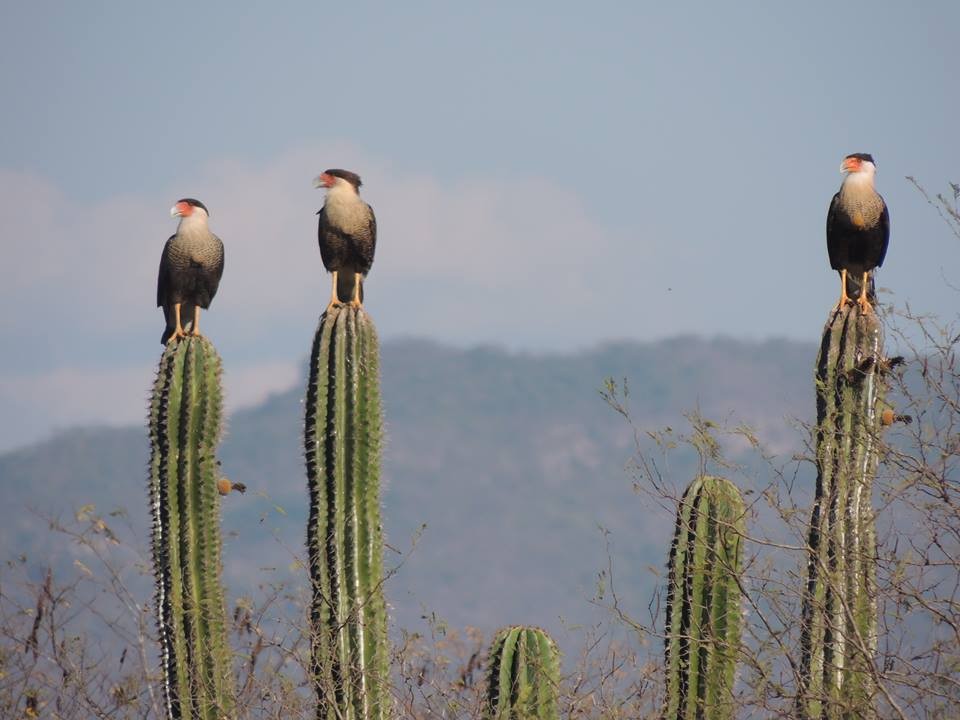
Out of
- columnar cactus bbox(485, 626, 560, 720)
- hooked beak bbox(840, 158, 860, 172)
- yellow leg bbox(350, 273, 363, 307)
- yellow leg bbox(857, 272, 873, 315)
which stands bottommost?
columnar cactus bbox(485, 626, 560, 720)

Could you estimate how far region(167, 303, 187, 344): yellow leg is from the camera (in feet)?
36.4

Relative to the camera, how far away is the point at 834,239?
1091cm

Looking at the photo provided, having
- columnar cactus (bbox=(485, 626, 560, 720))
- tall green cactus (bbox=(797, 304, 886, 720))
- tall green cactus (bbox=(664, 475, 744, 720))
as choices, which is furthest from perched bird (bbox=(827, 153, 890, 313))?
columnar cactus (bbox=(485, 626, 560, 720))

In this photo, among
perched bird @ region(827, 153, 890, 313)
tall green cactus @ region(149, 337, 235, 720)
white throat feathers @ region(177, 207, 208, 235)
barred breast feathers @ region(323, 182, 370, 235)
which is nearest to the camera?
tall green cactus @ region(149, 337, 235, 720)

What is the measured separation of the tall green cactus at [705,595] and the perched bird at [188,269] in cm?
380

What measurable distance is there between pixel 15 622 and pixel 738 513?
236 inches

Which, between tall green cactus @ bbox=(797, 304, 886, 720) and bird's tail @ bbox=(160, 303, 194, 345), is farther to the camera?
bird's tail @ bbox=(160, 303, 194, 345)

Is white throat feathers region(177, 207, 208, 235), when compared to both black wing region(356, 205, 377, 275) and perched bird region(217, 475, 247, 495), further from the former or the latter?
perched bird region(217, 475, 247, 495)

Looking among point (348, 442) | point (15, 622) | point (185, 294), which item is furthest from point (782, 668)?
point (15, 622)

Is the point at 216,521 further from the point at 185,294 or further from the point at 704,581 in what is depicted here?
the point at 704,581

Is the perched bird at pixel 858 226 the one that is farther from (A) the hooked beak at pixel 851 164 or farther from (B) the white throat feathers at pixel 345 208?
(B) the white throat feathers at pixel 345 208

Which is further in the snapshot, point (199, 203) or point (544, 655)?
point (199, 203)

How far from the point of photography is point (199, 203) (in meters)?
12.3

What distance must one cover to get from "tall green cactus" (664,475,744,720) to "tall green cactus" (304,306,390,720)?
5.65ft
